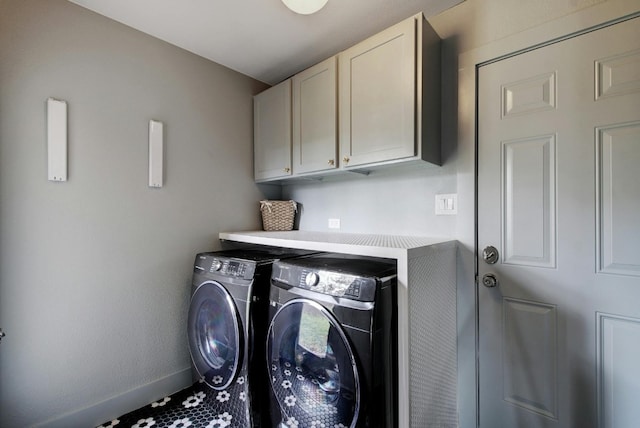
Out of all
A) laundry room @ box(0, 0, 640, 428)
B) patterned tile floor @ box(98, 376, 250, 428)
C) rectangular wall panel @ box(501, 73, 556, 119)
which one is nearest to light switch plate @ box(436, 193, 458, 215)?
laundry room @ box(0, 0, 640, 428)

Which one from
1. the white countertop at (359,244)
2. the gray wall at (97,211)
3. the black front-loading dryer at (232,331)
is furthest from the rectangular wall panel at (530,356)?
the gray wall at (97,211)

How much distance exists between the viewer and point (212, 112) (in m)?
2.21

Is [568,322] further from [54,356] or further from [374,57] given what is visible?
[54,356]

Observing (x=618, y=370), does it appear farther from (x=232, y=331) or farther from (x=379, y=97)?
(x=232, y=331)

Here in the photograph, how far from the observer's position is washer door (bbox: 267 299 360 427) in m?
1.13

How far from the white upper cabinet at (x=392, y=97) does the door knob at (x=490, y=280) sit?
66cm

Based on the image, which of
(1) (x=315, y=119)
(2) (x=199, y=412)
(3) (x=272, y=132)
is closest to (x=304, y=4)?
(1) (x=315, y=119)

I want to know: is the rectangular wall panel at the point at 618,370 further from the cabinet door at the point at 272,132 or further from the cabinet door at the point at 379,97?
the cabinet door at the point at 272,132

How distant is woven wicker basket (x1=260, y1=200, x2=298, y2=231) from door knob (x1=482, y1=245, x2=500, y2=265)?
1.46 meters

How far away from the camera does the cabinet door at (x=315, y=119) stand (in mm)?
1841

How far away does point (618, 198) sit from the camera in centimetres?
116

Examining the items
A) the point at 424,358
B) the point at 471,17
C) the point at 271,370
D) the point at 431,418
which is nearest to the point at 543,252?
the point at 424,358

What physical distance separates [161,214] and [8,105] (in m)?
0.88

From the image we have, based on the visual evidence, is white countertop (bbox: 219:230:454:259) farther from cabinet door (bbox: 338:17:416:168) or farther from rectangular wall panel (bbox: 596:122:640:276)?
rectangular wall panel (bbox: 596:122:640:276)
